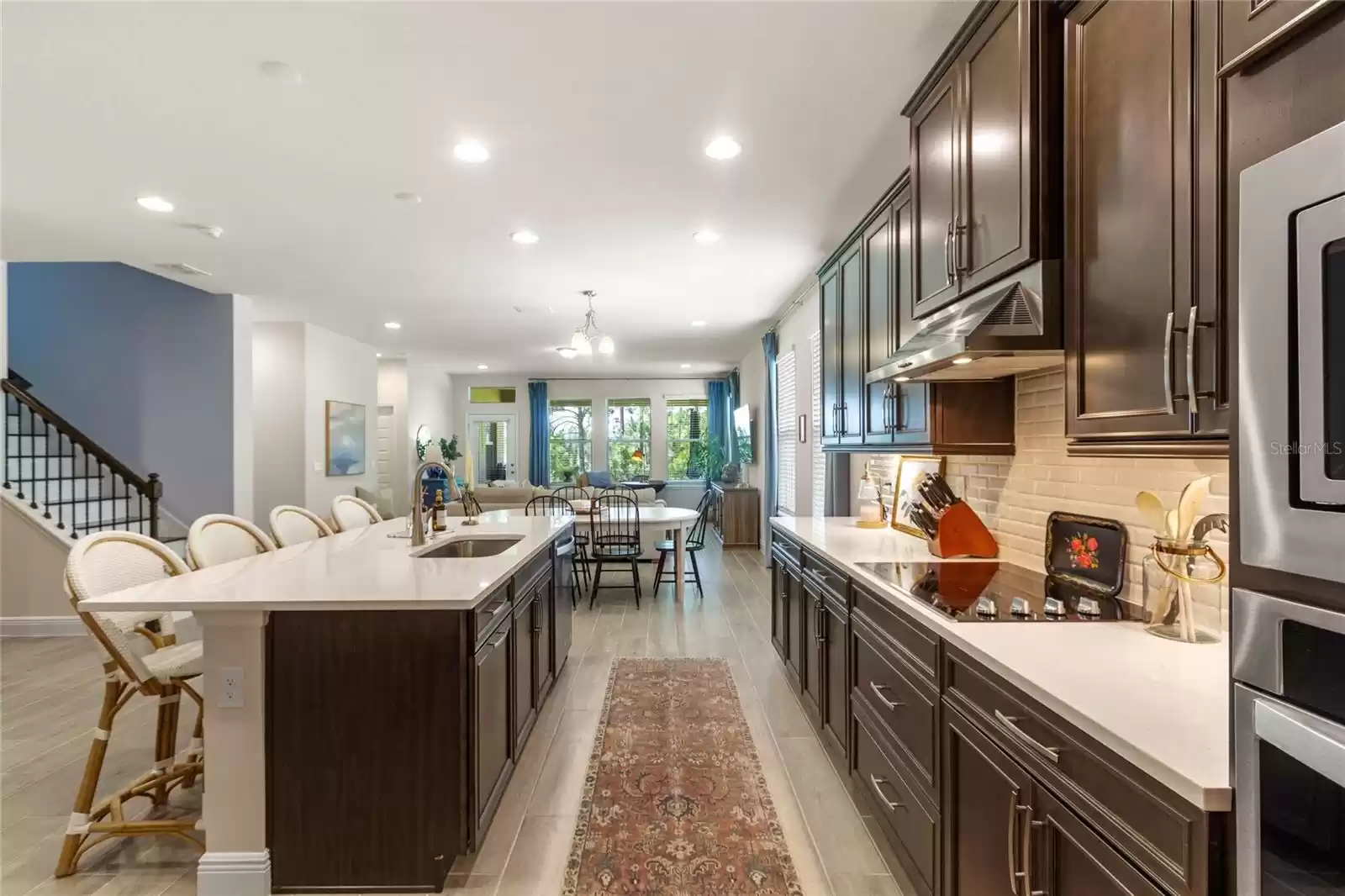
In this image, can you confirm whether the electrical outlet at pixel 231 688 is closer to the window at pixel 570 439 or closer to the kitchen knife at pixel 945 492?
the kitchen knife at pixel 945 492

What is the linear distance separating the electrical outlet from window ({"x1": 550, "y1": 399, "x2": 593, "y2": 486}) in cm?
931

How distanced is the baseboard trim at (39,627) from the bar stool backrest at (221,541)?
3.01 meters

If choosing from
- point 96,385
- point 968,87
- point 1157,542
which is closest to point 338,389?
point 96,385

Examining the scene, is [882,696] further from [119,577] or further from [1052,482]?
[119,577]

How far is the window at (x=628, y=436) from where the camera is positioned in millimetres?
11227

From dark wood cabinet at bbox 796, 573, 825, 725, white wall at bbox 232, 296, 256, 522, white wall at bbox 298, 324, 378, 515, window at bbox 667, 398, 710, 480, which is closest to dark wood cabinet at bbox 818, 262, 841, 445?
dark wood cabinet at bbox 796, 573, 825, 725

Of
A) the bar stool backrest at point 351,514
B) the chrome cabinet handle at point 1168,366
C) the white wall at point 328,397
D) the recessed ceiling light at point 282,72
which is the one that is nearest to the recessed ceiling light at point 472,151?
the recessed ceiling light at point 282,72

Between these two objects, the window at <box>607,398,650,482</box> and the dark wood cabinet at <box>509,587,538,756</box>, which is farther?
the window at <box>607,398,650,482</box>

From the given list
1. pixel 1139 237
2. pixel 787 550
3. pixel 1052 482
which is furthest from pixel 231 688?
pixel 1052 482

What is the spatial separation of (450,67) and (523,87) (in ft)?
0.82

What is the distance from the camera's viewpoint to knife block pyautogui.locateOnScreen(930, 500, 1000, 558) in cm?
242

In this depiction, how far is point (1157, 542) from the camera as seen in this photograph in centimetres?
140

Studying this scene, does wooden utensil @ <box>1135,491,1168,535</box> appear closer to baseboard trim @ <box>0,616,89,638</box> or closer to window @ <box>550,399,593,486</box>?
baseboard trim @ <box>0,616,89,638</box>

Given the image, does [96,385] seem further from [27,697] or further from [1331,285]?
[1331,285]
